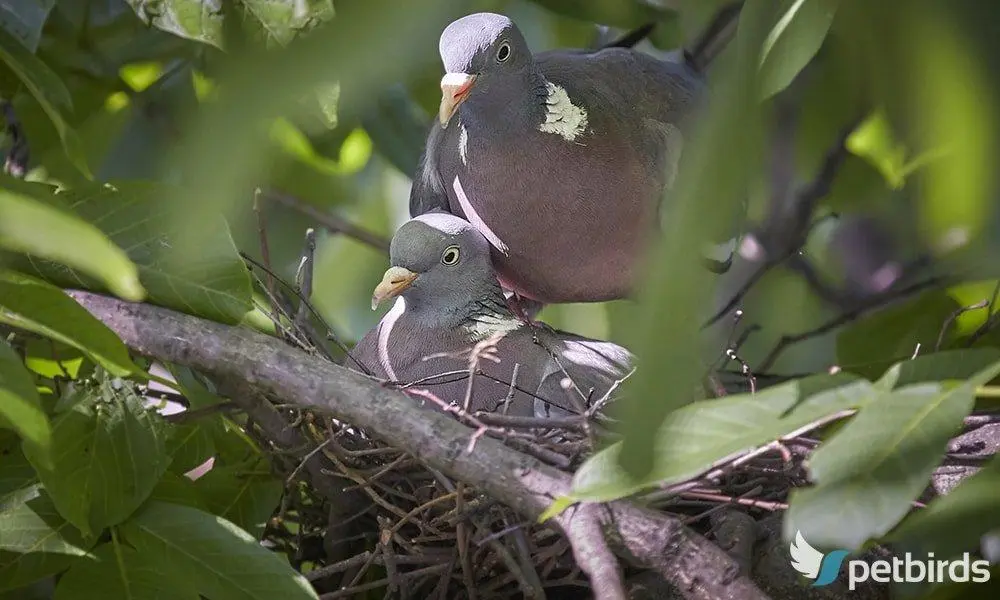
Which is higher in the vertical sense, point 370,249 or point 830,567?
point 830,567

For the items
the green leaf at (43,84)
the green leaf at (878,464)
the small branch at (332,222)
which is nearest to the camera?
the green leaf at (878,464)

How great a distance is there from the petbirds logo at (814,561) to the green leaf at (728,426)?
1.62 ft

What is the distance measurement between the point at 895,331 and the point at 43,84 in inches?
57.8

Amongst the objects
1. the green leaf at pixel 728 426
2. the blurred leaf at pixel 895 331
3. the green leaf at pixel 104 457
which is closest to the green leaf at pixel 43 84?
the green leaf at pixel 104 457

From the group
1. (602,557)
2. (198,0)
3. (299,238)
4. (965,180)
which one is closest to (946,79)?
(965,180)

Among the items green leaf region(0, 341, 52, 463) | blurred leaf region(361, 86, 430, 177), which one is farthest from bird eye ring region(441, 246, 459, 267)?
green leaf region(0, 341, 52, 463)

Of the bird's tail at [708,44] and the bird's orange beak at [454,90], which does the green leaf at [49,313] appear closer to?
the bird's orange beak at [454,90]

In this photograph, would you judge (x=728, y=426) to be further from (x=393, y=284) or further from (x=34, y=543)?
(x=393, y=284)

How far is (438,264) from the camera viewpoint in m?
1.86

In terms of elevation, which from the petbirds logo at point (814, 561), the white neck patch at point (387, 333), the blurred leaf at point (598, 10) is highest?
the blurred leaf at point (598, 10)

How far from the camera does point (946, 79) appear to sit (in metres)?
0.56

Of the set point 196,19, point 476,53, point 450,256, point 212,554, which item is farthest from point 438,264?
point 212,554

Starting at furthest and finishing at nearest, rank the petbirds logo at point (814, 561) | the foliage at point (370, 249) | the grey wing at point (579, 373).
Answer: the grey wing at point (579, 373), the petbirds logo at point (814, 561), the foliage at point (370, 249)

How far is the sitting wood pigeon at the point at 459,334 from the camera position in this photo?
5.71 feet
